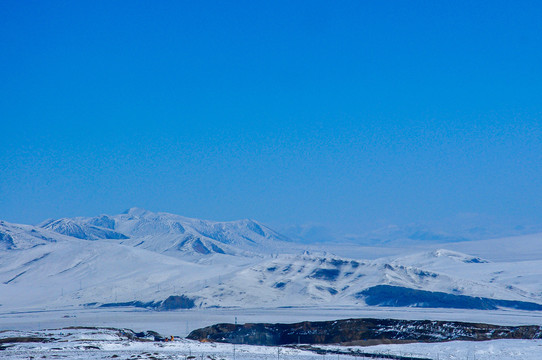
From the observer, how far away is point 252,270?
634 feet

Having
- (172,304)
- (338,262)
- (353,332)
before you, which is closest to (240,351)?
(353,332)

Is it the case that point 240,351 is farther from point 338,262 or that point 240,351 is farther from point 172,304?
point 338,262

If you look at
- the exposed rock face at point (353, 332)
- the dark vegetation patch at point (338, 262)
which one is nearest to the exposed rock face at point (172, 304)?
the dark vegetation patch at point (338, 262)

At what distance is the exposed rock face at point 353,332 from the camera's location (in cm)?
8400

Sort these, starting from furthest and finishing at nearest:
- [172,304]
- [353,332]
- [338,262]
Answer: [338,262]
[172,304]
[353,332]

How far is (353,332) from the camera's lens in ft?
308

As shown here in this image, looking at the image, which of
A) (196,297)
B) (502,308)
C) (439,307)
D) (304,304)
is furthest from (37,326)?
(502,308)

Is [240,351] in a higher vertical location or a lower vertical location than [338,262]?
lower

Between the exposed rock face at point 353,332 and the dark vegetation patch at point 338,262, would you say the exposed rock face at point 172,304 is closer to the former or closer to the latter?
the dark vegetation patch at point 338,262

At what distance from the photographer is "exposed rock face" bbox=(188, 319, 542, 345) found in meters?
84.0

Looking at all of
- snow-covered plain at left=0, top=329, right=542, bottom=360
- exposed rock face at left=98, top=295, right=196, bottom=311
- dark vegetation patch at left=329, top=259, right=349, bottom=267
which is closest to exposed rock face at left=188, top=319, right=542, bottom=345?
snow-covered plain at left=0, top=329, right=542, bottom=360

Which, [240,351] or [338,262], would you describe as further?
[338,262]

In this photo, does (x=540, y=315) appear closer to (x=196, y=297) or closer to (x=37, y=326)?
(x=196, y=297)

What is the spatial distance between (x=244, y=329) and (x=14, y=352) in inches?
1901
